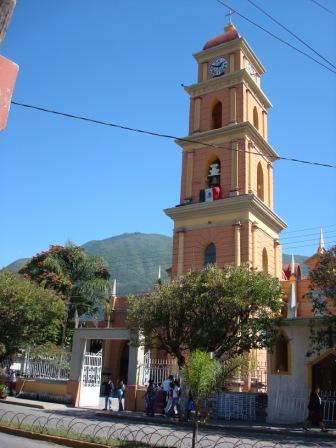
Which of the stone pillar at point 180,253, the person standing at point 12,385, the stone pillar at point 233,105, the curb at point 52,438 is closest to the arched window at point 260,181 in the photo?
the stone pillar at point 233,105

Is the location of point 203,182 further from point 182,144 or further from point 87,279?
point 87,279

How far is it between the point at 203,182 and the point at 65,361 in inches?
494

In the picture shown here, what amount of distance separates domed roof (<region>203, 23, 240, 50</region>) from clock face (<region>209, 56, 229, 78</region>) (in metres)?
1.29

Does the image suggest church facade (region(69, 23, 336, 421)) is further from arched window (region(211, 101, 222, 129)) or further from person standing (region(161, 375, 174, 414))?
person standing (region(161, 375, 174, 414))

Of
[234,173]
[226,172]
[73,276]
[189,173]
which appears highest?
[189,173]

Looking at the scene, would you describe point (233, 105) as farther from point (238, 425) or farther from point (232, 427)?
point (232, 427)

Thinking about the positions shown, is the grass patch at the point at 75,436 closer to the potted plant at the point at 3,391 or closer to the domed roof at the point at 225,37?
the potted plant at the point at 3,391

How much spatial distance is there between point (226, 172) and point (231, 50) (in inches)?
328

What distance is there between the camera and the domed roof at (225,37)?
31.5m

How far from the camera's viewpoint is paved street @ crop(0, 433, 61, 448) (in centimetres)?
1065

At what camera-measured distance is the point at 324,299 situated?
59.8 ft

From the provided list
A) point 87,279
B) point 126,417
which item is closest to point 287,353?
point 126,417

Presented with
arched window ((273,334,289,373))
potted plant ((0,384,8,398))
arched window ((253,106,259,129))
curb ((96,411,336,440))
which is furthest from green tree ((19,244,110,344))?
arched window ((273,334,289,373))

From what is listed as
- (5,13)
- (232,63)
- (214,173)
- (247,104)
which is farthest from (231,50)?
(5,13)
